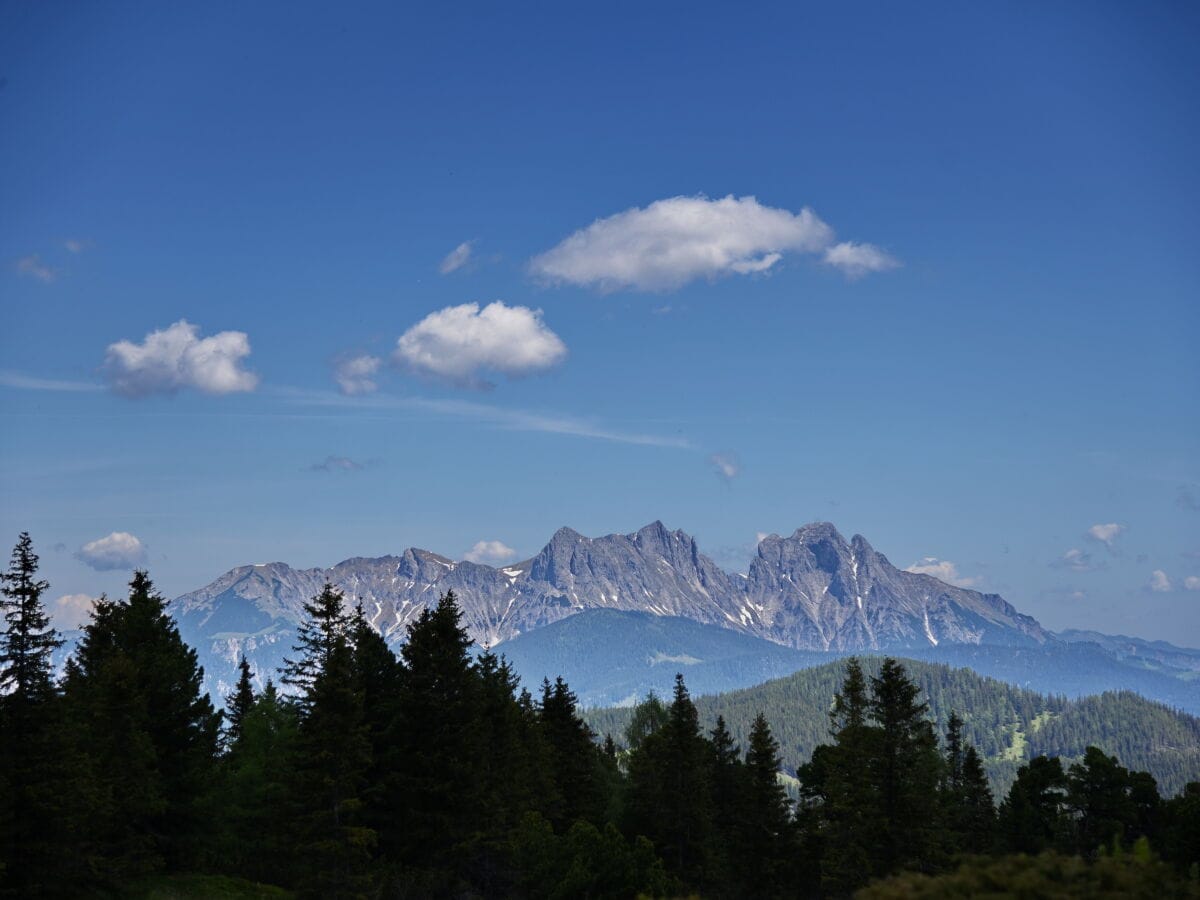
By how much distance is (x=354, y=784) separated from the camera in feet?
133

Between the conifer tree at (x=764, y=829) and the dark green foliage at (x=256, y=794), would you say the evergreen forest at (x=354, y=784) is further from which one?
the conifer tree at (x=764, y=829)

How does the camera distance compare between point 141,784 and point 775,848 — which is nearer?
point 141,784

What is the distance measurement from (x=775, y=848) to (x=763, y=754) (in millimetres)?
6057

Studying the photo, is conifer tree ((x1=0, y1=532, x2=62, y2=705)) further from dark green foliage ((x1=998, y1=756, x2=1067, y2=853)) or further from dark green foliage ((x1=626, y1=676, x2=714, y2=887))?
dark green foliage ((x1=998, y1=756, x2=1067, y2=853))

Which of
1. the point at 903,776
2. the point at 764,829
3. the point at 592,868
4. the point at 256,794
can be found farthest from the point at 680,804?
the point at 256,794

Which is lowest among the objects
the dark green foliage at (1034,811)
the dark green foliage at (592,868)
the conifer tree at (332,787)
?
the dark green foliage at (1034,811)

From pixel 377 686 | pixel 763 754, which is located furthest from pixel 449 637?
pixel 763 754

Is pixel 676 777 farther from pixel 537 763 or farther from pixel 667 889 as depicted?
pixel 667 889

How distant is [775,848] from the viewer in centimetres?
6844

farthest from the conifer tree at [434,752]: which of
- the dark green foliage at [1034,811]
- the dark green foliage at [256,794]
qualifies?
the dark green foliage at [1034,811]

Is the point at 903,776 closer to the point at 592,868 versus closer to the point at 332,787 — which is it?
the point at 592,868

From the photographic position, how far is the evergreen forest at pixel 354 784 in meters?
36.4

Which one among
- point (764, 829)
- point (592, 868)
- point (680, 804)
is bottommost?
point (764, 829)

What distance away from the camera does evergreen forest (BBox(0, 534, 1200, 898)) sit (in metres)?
36.4
